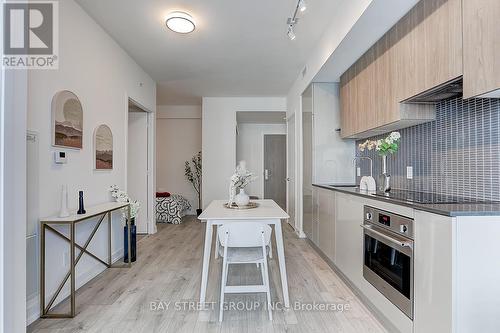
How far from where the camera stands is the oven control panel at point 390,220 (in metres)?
1.70

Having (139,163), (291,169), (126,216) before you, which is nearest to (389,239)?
(126,216)

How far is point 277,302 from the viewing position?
2316mm

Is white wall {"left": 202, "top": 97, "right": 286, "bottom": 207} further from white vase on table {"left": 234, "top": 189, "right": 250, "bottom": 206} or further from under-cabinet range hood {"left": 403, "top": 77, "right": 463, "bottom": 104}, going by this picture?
under-cabinet range hood {"left": 403, "top": 77, "right": 463, "bottom": 104}

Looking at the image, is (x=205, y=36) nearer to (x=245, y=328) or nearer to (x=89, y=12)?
(x=89, y=12)

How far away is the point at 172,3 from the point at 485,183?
9.68ft

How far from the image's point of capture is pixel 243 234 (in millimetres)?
2070

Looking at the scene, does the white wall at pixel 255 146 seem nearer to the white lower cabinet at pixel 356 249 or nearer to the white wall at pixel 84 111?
the white wall at pixel 84 111

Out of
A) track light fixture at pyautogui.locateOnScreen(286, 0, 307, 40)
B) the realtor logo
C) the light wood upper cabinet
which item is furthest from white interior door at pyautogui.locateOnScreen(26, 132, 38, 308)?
the light wood upper cabinet

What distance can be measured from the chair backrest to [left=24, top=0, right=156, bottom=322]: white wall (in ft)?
4.87

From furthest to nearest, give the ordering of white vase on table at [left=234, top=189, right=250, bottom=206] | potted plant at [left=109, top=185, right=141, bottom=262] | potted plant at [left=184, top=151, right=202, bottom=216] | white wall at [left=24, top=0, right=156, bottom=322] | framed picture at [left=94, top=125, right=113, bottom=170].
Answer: potted plant at [left=184, top=151, right=202, bottom=216] → potted plant at [left=109, top=185, right=141, bottom=262] → framed picture at [left=94, top=125, right=113, bottom=170] → white vase on table at [left=234, top=189, right=250, bottom=206] → white wall at [left=24, top=0, right=156, bottom=322]

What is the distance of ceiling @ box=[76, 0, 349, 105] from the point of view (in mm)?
Answer: 2631

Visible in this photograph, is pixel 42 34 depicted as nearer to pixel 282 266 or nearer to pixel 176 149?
pixel 282 266

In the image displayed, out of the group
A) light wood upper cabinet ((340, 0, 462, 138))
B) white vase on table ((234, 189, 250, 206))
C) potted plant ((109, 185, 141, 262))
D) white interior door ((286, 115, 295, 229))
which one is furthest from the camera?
white interior door ((286, 115, 295, 229))

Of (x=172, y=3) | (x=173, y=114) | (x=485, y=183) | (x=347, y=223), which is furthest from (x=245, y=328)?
(x=173, y=114)
